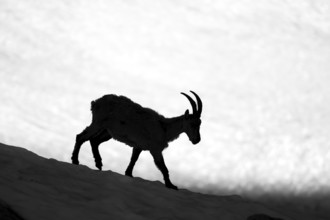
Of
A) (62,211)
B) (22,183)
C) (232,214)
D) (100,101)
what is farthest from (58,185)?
(100,101)

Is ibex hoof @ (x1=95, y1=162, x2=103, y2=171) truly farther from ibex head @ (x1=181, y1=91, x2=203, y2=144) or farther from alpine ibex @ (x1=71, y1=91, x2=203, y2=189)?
ibex head @ (x1=181, y1=91, x2=203, y2=144)

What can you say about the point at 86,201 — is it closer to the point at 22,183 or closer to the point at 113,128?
the point at 22,183

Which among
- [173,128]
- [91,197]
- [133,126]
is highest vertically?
[173,128]

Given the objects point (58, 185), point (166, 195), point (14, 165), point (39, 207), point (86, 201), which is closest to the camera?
point (39, 207)

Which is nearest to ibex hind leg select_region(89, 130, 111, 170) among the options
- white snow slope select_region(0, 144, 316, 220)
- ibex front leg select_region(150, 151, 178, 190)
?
ibex front leg select_region(150, 151, 178, 190)

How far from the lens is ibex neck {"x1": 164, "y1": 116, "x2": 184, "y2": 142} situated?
13180mm

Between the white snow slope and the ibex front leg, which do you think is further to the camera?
the ibex front leg

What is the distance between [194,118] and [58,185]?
4.97m

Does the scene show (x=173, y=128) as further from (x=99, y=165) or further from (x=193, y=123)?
(x=99, y=165)

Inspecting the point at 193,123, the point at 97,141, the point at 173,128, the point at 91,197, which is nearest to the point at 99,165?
the point at 97,141

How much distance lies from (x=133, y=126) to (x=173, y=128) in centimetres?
108

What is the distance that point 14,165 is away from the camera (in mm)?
9812

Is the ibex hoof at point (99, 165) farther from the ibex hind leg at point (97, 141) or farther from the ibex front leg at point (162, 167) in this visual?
the ibex front leg at point (162, 167)

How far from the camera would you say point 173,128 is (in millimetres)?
13219
